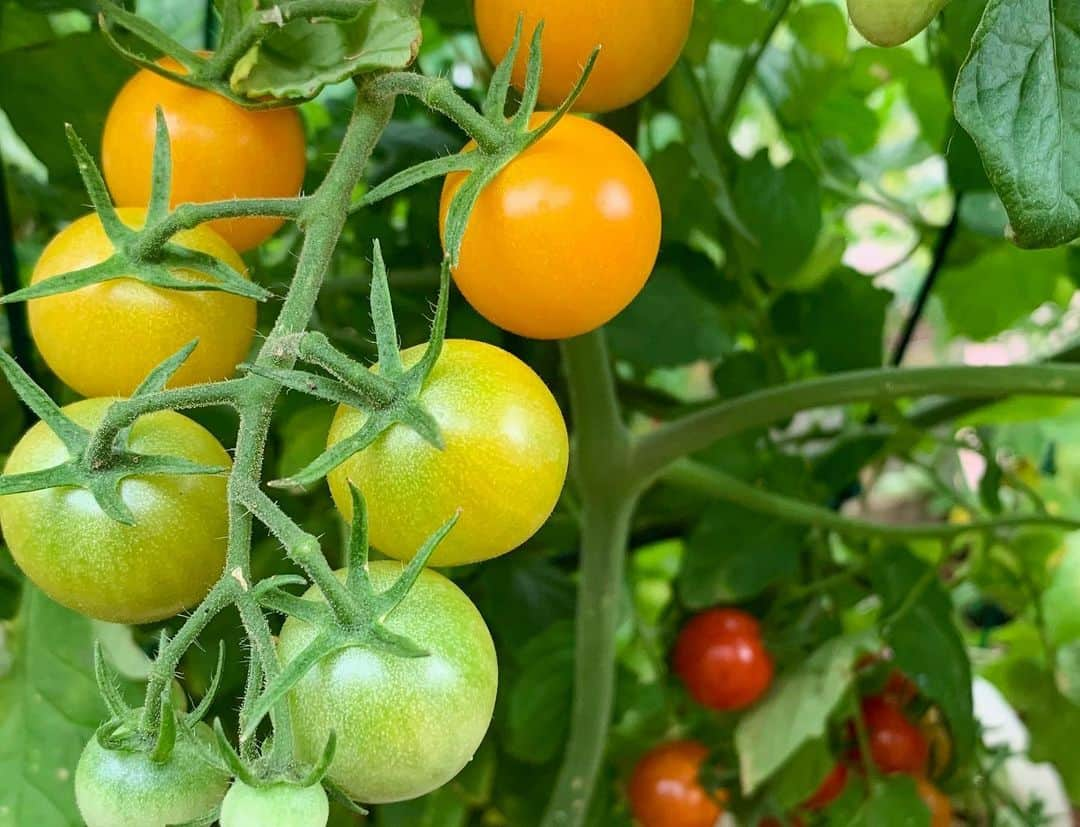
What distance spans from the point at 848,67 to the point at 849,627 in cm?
48

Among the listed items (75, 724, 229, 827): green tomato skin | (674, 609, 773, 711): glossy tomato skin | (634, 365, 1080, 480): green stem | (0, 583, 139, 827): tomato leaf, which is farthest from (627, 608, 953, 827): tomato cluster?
(75, 724, 229, 827): green tomato skin

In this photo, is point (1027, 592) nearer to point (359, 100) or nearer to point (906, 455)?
point (906, 455)

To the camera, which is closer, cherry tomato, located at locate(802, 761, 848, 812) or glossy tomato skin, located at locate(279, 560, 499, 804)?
glossy tomato skin, located at locate(279, 560, 499, 804)

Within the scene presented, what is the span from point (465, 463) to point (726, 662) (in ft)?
1.76

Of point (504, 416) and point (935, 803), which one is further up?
point (504, 416)

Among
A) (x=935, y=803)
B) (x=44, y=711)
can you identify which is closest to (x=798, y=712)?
(x=935, y=803)

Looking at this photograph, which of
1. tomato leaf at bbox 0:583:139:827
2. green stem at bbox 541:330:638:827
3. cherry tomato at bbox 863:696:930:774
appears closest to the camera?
tomato leaf at bbox 0:583:139:827

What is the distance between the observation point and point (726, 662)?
0.79 m

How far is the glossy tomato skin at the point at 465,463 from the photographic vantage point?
0.98 ft

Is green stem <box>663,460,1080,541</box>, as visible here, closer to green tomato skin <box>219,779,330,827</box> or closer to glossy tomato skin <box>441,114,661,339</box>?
glossy tomato skin <box>441,114,661,339</box>

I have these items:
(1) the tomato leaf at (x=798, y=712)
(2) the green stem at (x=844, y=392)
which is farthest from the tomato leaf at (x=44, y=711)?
(1) the tomato leaf at (x=798, y=712)

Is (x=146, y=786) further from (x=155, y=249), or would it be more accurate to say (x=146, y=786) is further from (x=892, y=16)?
(x=892, y=16)

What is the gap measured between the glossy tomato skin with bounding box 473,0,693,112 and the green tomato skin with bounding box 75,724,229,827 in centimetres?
25

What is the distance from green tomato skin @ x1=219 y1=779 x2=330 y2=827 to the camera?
0.81ft
